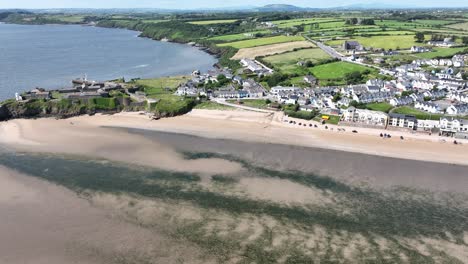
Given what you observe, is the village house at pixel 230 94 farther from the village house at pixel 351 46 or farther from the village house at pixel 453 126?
the village house at pixel 351 46

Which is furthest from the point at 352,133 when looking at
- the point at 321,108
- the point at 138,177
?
the point at 138,177

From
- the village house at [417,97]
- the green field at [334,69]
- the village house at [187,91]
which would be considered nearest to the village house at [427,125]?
the village house at [417,97]

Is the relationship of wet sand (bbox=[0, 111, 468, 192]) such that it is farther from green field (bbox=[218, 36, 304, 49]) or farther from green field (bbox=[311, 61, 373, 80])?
green field (bbox=[218, 36, 304, 49])

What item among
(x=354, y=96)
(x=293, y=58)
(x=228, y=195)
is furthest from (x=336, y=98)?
(x=293, y=58)

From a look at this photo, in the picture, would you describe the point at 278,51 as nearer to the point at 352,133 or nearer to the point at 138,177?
the point at 352,133

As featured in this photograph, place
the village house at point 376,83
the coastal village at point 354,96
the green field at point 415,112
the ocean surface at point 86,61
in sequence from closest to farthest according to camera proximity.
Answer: the coastal village at point 354,96
the green field at point 415,112
the village house at point 376,83
the ocean surface at point 86,61

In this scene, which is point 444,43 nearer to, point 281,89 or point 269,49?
point 269,49

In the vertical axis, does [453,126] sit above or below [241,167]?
above
